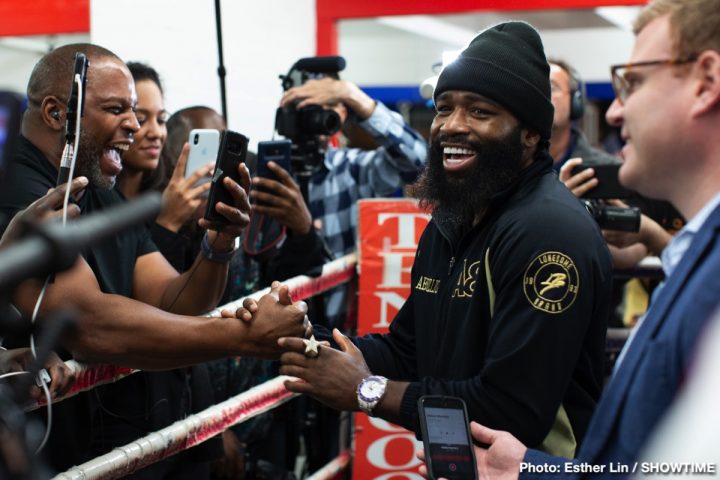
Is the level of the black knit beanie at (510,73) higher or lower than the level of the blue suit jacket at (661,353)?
higher

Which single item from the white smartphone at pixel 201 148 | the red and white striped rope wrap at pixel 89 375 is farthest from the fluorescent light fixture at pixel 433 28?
the red and white striped rope wrap at pixel 89 375

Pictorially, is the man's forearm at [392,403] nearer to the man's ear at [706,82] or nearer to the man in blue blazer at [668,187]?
the man in blue blazer at [668,187]

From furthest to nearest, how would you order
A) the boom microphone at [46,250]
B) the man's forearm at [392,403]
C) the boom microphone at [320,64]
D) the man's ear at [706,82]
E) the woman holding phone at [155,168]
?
the boom microphone at [320,64]
the woman holding phone at [155,168]
the man's forearm at [392,403]
the man's ear at [706,82]
the boom microphone at [46,250]

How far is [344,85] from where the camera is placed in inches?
141

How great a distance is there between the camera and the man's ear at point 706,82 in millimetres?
1349

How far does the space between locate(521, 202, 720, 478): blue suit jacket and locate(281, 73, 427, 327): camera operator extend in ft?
7.18

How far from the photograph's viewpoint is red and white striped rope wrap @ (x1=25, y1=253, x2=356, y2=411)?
2.14 metres

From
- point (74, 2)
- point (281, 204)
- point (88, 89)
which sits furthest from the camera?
point (74, 2)

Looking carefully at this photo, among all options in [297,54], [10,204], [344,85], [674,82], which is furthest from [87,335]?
[297,54]

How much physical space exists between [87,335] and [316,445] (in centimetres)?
146

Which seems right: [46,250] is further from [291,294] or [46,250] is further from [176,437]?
[291,294]

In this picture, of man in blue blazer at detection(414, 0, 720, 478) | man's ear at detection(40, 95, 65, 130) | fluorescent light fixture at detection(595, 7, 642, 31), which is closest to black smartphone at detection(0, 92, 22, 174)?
man in blue blazer at detection(414, 0, 720, 478)

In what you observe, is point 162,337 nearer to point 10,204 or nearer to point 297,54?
point 10,204

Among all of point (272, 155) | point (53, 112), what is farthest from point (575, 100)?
point (53, 112)
